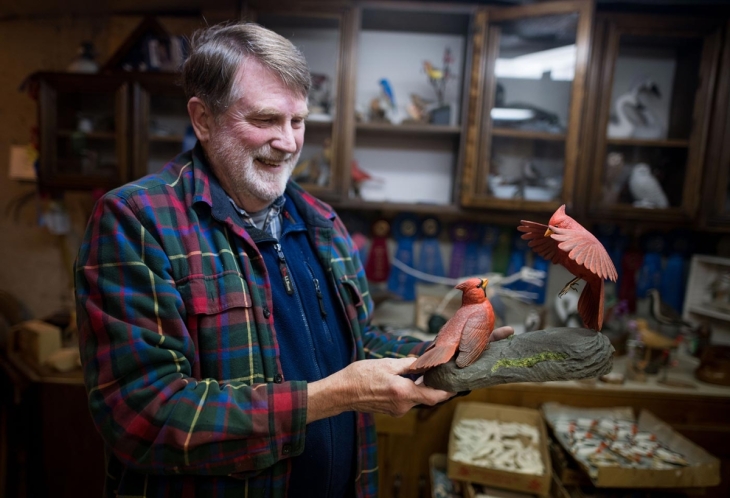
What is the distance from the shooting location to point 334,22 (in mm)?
2355

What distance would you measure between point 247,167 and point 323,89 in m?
1.50

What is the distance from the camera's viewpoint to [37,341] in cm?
225

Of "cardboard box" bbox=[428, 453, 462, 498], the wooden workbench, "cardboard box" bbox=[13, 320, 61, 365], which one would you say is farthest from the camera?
"cardboard box" bbox=[13, 320, 61, 365]

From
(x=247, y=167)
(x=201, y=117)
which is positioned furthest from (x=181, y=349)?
(x=201, y=117)

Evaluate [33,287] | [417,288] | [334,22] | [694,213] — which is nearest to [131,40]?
[334,22]

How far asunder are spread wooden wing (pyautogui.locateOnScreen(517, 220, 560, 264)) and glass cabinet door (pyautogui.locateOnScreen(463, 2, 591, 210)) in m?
1.31

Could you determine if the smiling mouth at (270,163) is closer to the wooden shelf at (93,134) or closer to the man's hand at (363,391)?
the man's hand at (363,391)

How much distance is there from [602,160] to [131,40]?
8.74 feet

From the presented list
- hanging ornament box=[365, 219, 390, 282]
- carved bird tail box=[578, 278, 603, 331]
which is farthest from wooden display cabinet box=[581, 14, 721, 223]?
carved bird tail box=[578, 278, 603, 331]

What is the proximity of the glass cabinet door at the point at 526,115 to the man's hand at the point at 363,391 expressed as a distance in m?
1.60

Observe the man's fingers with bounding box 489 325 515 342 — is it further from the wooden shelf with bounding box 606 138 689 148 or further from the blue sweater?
the wooden shelf with bounding box 606 138 689 148

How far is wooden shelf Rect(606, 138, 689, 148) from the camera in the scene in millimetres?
2369

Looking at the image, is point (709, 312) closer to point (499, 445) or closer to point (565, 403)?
point (565, 403)

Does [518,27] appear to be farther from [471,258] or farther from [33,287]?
[33,287]
